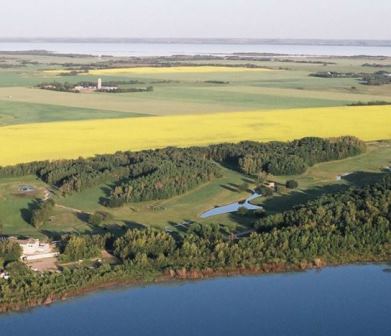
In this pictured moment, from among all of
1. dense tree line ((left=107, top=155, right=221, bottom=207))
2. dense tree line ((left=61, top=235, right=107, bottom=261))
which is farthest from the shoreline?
dense tree line ((left=107, top=155, right=221, bottom=207))

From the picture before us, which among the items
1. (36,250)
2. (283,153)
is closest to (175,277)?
(36,250)

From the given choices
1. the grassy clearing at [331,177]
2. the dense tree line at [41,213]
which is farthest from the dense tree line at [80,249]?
the grassy clearing at [331,177]

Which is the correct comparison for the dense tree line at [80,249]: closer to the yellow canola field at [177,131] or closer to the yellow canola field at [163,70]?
the yellow canola field at [177,131]

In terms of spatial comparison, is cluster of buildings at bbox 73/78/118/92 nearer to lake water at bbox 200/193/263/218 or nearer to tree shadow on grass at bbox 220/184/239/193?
tree shadow on grass at bbox 220/184/239/193

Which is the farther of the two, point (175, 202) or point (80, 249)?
point (175, 202)

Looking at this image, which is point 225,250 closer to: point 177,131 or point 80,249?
point 80,249

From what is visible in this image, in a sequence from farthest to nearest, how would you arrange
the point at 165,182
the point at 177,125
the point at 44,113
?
the point at 44,113
the point at 177,125
the point at 165,182

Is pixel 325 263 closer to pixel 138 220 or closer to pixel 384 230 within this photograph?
pixel 384 230

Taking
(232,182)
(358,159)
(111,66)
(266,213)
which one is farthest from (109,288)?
(111,66)
